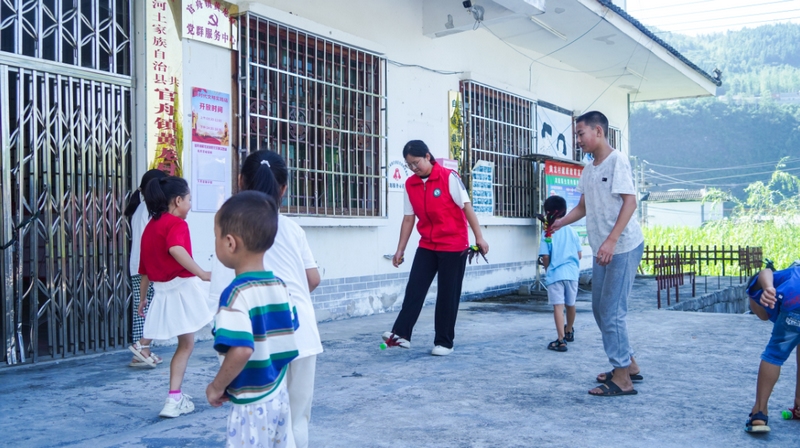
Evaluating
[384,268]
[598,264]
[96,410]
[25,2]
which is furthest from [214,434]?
[384,268]

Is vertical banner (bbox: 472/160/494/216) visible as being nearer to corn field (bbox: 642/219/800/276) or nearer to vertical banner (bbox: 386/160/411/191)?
vertical banner (bbox: 386/160/411/191)

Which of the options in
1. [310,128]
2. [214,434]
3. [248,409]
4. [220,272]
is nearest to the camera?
[248,409]

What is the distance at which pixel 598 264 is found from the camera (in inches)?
161

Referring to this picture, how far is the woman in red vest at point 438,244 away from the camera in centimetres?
520

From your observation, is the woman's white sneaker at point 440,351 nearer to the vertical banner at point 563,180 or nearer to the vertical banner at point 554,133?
the vertical banner at point 563,180

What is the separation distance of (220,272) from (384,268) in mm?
5389

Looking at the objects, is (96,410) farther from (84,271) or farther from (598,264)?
(598,264)

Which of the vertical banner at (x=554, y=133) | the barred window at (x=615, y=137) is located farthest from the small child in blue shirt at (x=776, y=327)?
the barred window at (x=615, y=137)

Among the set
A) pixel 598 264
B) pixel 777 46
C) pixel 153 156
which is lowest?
pixel 598 264

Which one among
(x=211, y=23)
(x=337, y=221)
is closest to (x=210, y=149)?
(x=211, y=23)

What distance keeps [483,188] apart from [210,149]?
15.9 ft

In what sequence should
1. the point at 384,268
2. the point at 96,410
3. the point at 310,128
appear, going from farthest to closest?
1. the point at 384,268
2. the point at 310,128
3. the point at 96,410

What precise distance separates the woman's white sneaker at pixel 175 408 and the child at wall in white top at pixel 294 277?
114 cm

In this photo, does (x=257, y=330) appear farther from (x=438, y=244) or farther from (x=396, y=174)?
(x=396, y=174)
